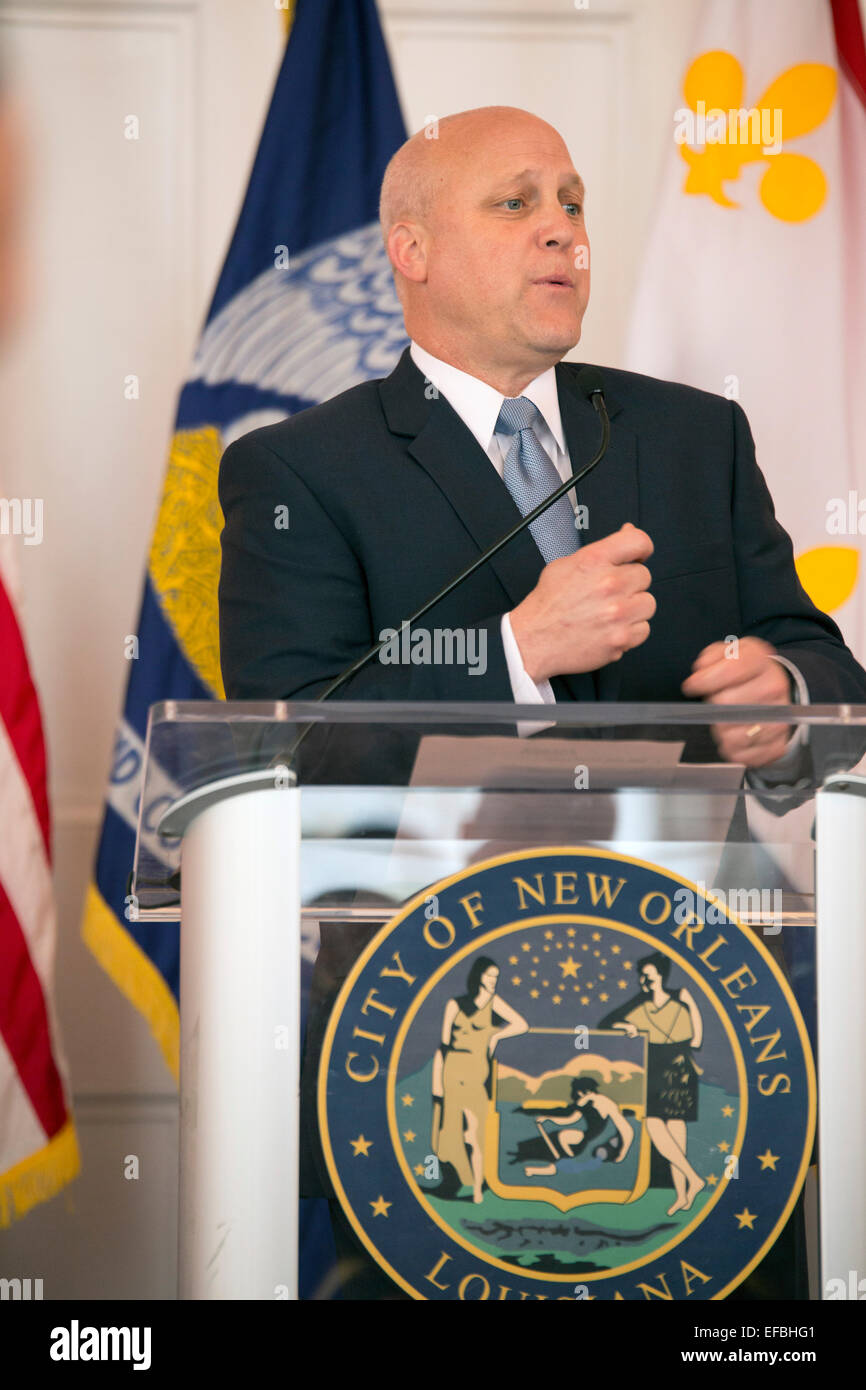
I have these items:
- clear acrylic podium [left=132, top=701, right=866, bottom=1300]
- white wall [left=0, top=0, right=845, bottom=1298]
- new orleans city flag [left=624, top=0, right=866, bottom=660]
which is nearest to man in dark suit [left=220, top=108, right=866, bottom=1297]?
clear acrylic podium [left=132, top=701, right=866, bottom=1300]

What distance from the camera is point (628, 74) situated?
9.96 ft

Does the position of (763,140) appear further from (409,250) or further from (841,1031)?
(841,1031)

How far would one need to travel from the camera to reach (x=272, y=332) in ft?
9.17

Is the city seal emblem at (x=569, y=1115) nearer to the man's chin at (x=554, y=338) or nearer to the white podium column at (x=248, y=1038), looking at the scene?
the white podium column at (x=248, y=1038)

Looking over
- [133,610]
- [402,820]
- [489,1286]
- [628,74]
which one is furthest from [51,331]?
[489,1286]

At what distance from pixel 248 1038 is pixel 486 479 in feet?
3.25

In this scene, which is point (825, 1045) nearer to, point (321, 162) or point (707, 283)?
point (707, 283)

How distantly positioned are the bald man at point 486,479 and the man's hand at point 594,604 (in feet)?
0.67

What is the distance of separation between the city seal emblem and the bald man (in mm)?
633

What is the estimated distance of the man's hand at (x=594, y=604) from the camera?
1.42 meters

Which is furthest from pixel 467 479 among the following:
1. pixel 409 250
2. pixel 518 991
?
pixel 518 991

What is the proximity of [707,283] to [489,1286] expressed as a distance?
84.3 inches

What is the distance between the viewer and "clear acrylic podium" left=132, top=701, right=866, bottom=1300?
3.44 ft

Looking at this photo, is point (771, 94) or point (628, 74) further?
point (628, 74)
